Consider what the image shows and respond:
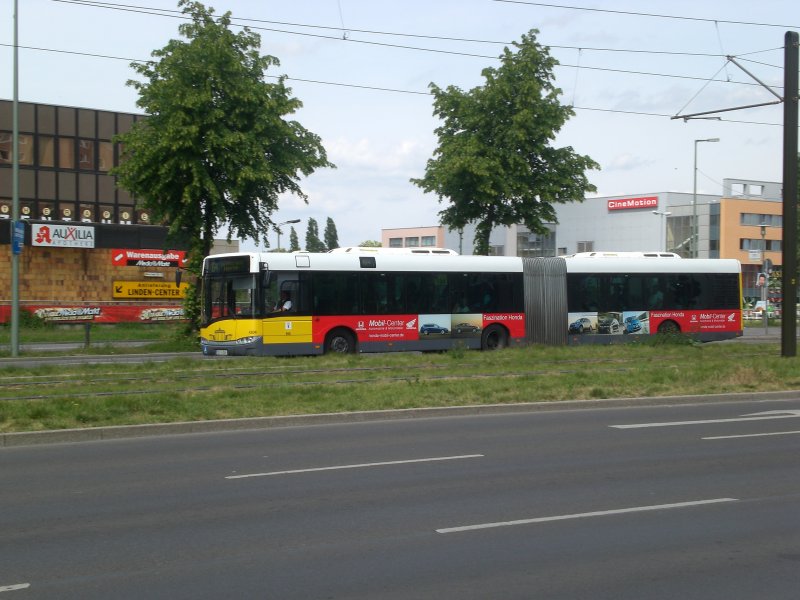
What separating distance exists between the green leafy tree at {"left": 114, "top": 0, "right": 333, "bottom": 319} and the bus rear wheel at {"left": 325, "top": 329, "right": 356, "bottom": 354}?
5518 mm

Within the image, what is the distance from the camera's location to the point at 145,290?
51.2 meters

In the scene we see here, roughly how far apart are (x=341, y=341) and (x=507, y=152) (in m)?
11.5

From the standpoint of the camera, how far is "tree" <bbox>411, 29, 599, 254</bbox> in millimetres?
34000

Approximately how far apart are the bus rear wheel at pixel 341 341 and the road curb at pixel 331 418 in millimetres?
11035

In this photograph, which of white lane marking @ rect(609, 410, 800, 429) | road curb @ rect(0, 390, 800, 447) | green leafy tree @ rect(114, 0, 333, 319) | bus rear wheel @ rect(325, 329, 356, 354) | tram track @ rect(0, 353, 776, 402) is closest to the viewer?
road curb @ rect(0, 390, 800, 447)

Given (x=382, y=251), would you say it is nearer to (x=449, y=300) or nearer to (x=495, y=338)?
(x=449, y=300)

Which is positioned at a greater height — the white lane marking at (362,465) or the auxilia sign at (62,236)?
the auxilia sign at (62,236)

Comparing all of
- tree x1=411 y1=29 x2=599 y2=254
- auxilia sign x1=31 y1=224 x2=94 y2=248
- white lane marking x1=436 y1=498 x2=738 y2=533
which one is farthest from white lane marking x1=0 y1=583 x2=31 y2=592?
auxilia sign x1=31 y1=224 x2=94 y2=248

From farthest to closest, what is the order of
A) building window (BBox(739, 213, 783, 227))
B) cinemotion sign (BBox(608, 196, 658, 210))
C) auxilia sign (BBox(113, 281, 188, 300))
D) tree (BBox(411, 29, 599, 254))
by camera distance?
Answer: 1. cinemotion sign (BBox(608, 196, 658, 210))
2. building window (BBox(739, 213, 783, 227))
3. auxilia sign (BBox(113, 281, 188, 300))
4. tree (BBox(411, 29, 599, 254))

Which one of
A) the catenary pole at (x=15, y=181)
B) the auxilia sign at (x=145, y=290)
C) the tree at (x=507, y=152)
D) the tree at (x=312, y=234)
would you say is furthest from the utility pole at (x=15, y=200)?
the tree at (x=312, y=234)

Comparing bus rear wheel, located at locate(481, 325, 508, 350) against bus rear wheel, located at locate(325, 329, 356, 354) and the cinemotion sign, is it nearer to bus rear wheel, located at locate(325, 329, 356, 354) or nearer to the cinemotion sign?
bus rear wheel, located at locate(325, 329, 356, 354)

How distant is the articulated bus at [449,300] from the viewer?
2483 cm

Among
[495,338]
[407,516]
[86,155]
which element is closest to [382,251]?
[495,338]

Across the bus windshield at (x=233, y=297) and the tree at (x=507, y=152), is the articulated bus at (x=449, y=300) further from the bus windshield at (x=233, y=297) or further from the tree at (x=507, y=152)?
the tree at (x=507, y=152)
